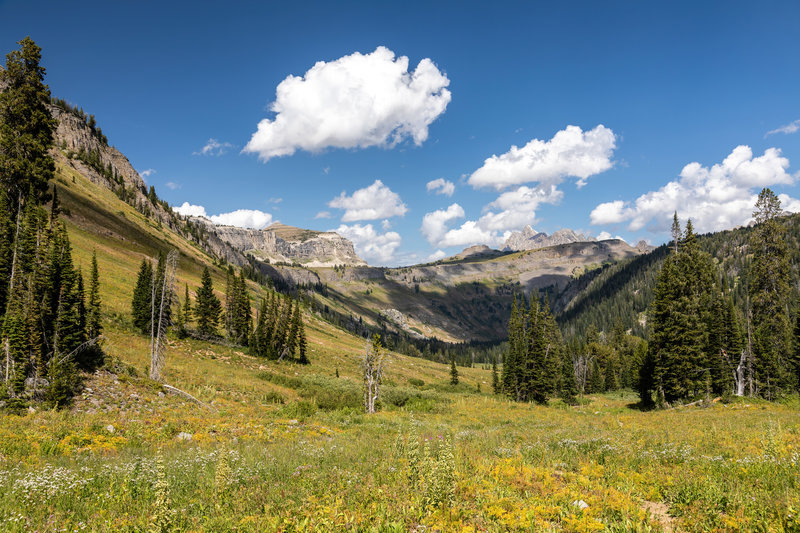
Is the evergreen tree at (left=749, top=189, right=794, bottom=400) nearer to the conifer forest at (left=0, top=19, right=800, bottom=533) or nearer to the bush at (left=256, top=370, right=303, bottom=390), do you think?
the conifer forest at (left=0, top=19, right=800, bottom=533)

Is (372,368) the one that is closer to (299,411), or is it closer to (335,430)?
(299,411)

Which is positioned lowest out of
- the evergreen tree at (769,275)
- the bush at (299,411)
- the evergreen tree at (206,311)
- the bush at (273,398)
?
the bush at (273,398)

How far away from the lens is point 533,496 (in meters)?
8.17

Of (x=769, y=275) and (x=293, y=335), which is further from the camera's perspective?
(x=293, y=335)

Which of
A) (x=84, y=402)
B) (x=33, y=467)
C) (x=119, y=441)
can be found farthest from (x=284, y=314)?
(x=33, y=467)

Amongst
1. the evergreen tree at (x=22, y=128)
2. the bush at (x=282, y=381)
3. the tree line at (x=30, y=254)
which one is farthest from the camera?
the bush at (x=282, y=381)

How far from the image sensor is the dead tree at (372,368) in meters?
33.9

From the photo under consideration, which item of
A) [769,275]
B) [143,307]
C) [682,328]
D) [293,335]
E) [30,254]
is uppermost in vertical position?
[769,275]

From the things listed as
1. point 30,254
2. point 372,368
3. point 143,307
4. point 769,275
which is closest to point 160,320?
point 30,254

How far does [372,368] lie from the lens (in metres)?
34.9

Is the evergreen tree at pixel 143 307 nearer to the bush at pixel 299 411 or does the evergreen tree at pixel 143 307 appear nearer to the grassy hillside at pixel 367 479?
the bush at pixel 299 411

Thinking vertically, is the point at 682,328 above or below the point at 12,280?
below

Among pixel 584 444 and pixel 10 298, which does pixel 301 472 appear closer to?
pixel 584 444

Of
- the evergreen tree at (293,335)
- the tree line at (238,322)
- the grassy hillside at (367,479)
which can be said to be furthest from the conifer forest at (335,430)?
the evergreen tree at (293,335)
